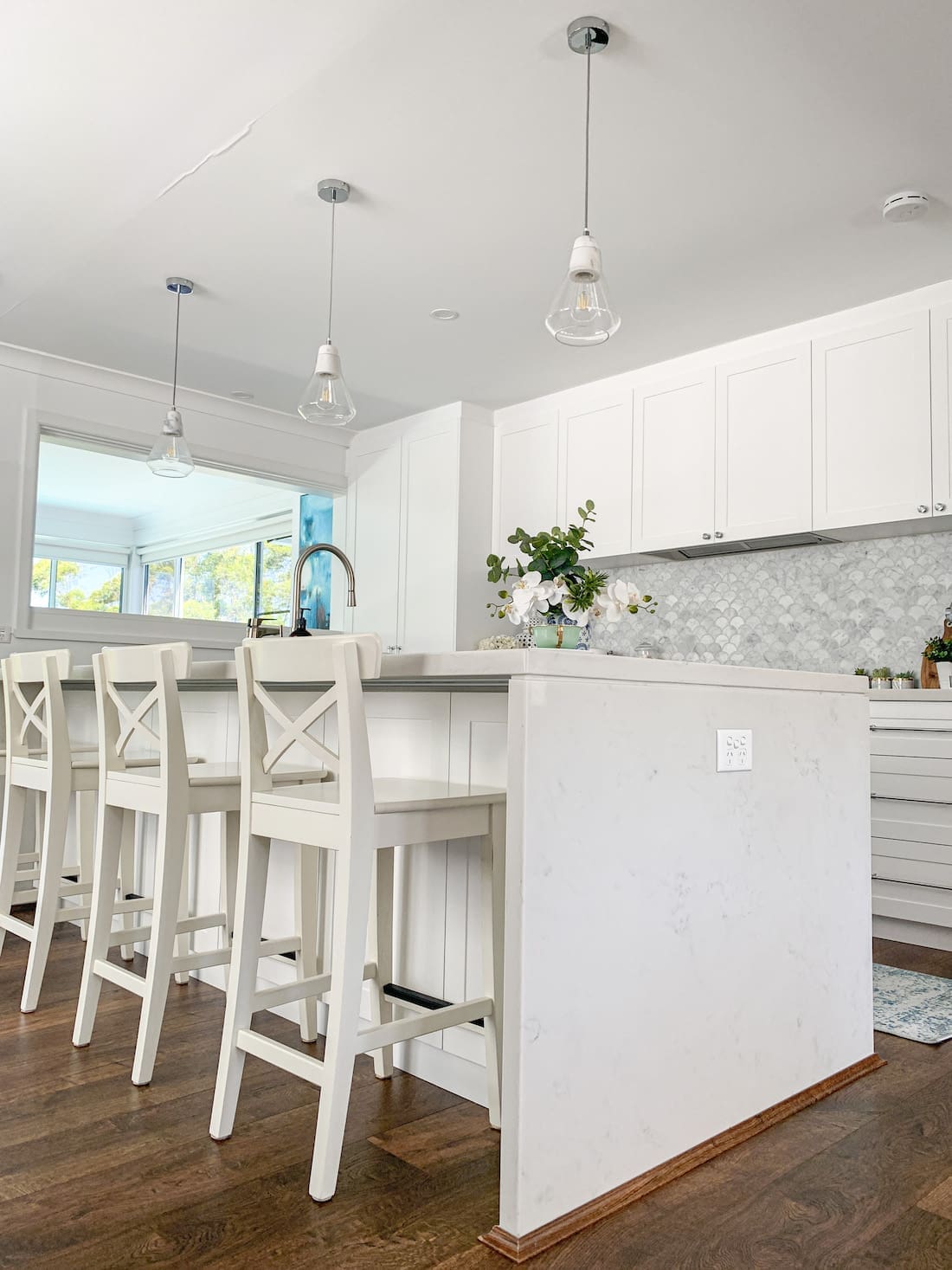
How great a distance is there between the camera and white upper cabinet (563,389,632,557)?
4.86m

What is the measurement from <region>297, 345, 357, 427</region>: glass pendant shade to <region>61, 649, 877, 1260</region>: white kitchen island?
1270 mm

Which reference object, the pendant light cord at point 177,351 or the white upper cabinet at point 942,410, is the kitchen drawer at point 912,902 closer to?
the white upper cabinet at point 942,410

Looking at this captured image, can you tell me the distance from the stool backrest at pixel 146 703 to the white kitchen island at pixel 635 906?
9 centimetres

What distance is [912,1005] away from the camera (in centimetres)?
278

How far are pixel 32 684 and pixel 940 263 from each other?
12.2ft

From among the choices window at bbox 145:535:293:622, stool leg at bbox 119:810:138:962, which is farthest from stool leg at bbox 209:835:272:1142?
window at bbox 145:535:293:622

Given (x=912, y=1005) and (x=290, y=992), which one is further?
(x=912, y=1005)

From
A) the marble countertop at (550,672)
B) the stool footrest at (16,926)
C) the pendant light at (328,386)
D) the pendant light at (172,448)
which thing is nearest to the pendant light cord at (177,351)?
the pendant light at (172,448)

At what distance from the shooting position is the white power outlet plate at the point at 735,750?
1909 millimetres

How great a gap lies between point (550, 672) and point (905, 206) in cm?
246

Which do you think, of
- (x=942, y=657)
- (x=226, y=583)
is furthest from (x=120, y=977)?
(x=226, y=583)

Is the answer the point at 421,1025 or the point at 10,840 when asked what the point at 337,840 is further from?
the point at 10,840

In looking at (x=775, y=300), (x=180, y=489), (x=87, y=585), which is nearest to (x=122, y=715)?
(x=775, y=300)

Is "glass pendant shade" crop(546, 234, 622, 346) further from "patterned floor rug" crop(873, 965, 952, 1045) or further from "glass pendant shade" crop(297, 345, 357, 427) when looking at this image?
"patterned floor rug" crop(873, 965, 952, 1045)
